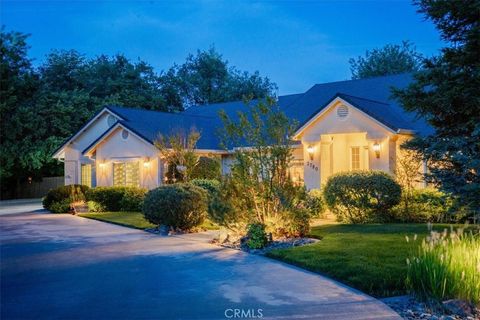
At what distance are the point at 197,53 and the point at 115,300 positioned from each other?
46.1 metres

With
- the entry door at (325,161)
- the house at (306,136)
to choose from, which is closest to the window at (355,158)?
the house at (306,136)

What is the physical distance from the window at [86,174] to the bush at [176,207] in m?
14.4

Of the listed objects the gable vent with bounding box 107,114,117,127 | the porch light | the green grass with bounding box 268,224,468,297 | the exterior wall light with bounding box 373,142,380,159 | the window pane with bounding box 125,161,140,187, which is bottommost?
the green grass with bounding box 268,224,468,297

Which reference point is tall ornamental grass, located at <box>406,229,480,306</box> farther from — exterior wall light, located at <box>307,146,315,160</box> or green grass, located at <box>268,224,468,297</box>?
exterior wall light, located at <box>307,146,315,160</box>

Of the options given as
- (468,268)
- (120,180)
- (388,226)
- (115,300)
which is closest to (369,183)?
(388,226)

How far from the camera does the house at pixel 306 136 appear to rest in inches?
689

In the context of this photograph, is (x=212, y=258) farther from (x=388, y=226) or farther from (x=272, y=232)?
(x=388, y=226)

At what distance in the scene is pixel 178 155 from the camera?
21.0 m

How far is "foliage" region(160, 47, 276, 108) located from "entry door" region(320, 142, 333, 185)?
2724cm

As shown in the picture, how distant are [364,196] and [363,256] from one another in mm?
6001

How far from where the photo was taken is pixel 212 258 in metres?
9.54

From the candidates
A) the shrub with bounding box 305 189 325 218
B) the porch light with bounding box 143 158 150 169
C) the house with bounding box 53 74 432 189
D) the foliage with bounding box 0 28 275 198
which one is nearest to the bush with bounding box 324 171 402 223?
the shrub with bounding box 305 189 325 218

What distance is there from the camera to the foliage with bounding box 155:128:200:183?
20.9 m

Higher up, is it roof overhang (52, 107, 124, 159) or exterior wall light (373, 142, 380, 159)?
roof overhang (52, 107, 124, 159)
